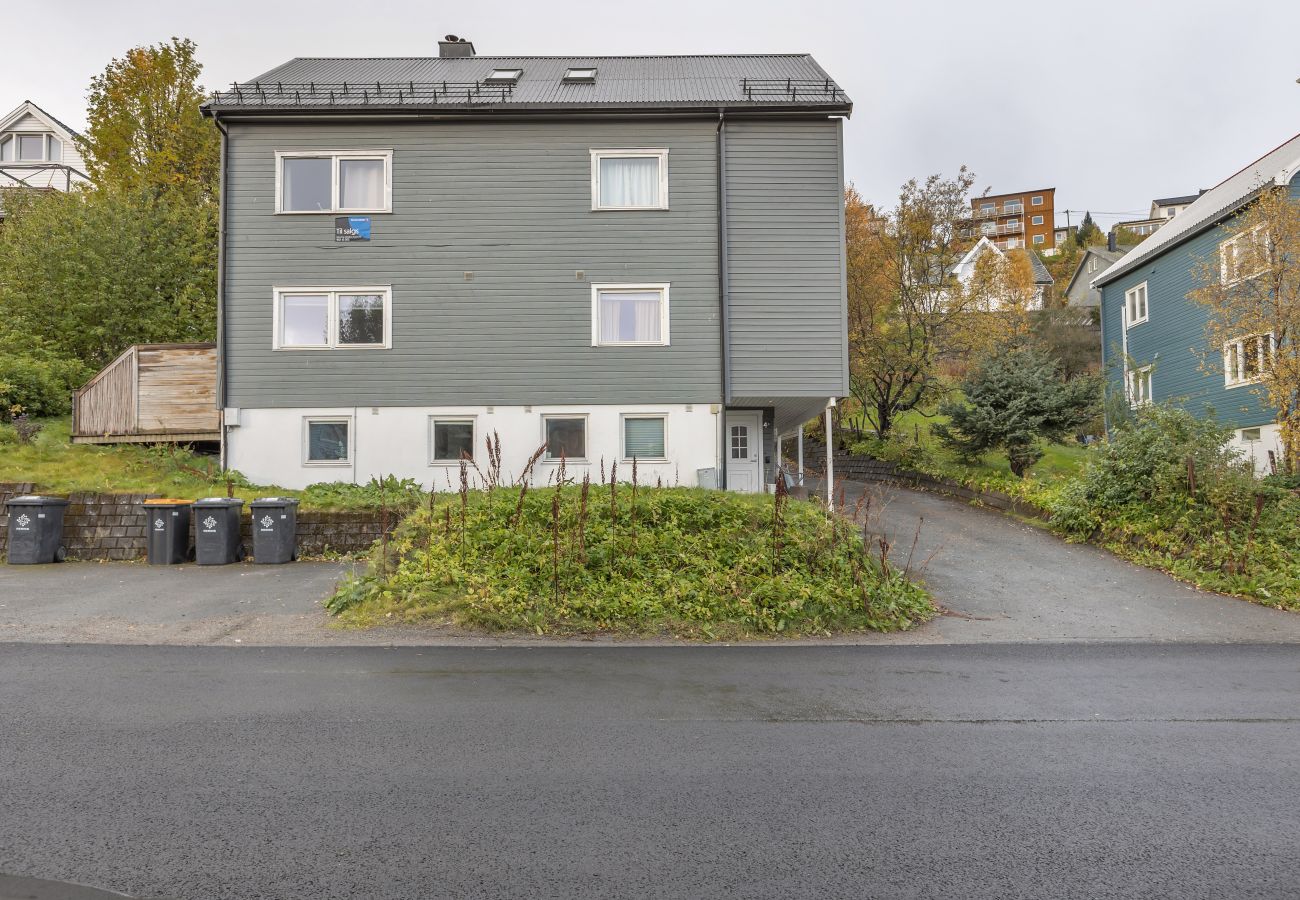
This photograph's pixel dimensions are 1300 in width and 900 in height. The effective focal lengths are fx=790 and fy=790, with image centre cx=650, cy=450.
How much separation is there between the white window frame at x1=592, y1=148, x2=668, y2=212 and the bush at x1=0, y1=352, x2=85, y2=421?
43.8 ft

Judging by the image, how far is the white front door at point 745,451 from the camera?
17.8 metres

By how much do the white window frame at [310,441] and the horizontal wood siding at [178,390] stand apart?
5.88ft

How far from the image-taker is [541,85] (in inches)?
716

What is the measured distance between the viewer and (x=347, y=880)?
3.13 meters

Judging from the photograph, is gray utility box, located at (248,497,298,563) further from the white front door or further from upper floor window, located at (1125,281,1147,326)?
upper floor window, located at (1125,281,1147,326)

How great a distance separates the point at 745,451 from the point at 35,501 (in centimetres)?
1302

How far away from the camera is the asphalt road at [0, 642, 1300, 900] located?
3225 millimetres

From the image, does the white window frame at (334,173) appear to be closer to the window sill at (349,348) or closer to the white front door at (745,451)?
the window sill at (349,348)

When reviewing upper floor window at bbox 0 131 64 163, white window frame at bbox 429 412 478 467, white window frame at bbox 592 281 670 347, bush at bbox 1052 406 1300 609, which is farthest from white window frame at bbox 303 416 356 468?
upper floor window at bbox 0 131 64 163

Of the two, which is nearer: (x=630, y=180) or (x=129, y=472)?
(x=129, y=472)

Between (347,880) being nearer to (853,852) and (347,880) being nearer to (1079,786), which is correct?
(853,852)

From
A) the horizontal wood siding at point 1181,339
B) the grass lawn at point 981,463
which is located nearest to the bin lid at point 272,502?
the grass lawn at point 981,463

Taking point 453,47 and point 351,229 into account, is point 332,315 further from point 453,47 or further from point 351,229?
point 453,47

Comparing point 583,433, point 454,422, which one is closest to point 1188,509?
point 583,433
